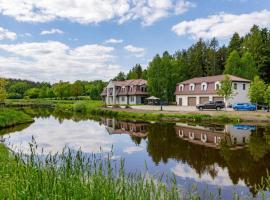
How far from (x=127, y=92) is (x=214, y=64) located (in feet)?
79.5

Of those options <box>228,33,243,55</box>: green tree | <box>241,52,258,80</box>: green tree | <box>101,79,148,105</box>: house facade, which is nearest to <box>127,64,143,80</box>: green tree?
<box>101,79,148,105</box>: house facade

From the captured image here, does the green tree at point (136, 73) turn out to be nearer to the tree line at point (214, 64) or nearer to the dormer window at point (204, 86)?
the tree line at point (214, 64)

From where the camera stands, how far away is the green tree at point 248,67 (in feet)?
208

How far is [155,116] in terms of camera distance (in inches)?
1730

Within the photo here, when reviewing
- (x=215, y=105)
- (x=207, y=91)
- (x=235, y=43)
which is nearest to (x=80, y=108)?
(x=207, y=91)

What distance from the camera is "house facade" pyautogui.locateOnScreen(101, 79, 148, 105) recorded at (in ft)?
245

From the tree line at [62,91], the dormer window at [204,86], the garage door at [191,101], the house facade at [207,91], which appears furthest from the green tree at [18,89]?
the dormer window at [204,86]

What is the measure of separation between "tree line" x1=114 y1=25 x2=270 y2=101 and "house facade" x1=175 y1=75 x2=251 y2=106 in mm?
4631

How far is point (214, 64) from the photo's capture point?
259ft

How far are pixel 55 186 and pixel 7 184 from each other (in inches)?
52.1

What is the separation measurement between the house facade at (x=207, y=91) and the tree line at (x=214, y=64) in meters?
4.63

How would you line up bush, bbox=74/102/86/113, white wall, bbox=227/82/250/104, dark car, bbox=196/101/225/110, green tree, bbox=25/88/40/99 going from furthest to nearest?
1. green tree, bbox=25/88/40/99
2. bush, bbox=74/102/86/113
3. white wall, bbox=227/82/250/104
4. dark car, bbox=196/101/225/110

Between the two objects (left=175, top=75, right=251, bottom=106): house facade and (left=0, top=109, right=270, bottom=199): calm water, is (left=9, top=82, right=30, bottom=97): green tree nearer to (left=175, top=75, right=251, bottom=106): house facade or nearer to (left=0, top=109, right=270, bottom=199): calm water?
(left=175, top=75, right=251, bottom=106): house facade

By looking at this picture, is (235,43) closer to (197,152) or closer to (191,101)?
(191,101)
